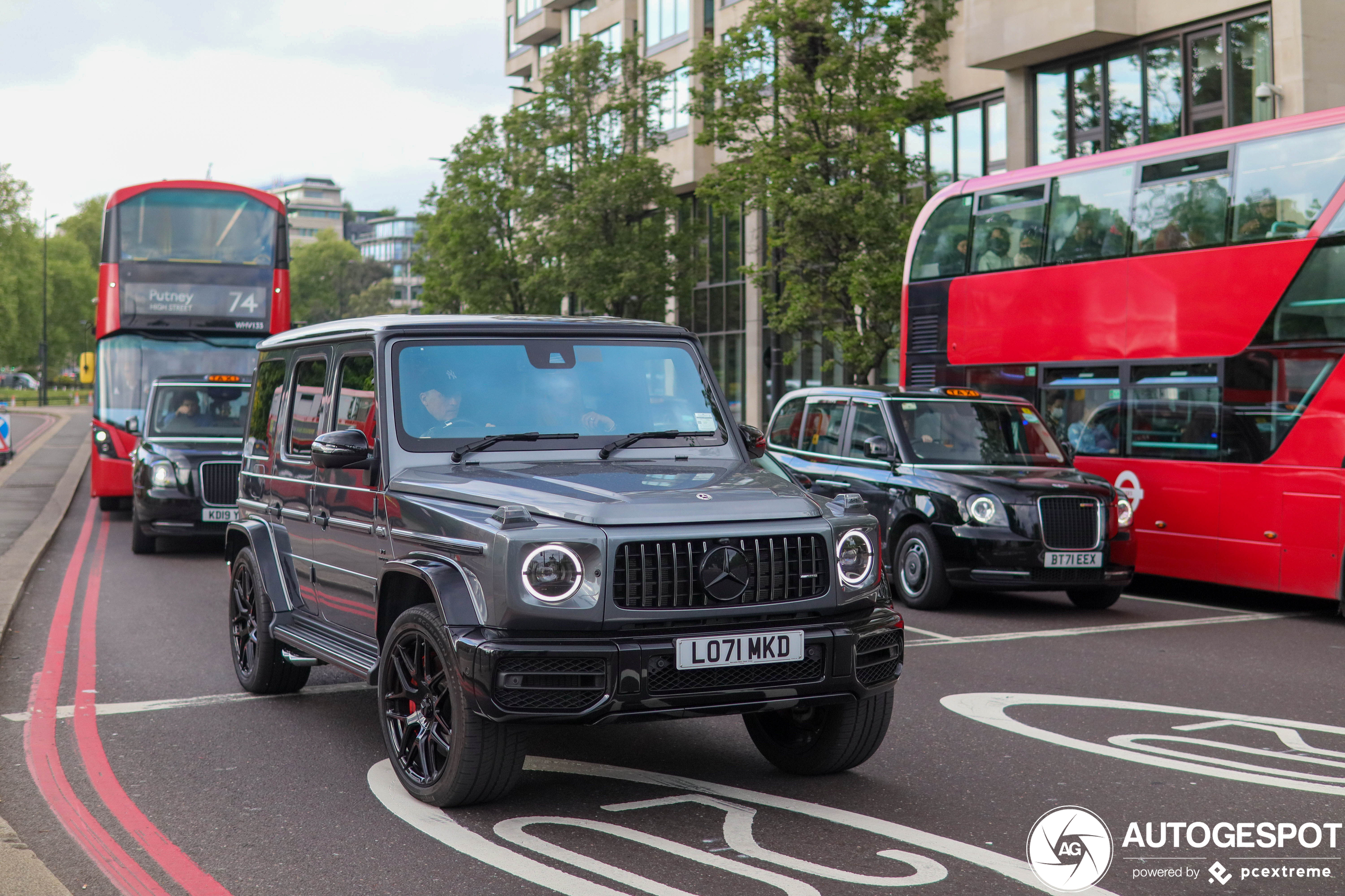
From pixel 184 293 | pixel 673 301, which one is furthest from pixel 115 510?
pixel 673 301

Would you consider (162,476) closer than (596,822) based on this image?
No

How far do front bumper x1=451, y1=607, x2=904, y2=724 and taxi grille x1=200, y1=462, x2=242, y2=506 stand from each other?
1043 cm

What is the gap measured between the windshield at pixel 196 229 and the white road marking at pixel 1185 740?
50.4 ft

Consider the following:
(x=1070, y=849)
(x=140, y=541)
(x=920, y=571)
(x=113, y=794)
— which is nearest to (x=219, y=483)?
(x=140, y=541)

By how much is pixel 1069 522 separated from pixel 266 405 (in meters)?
6.39

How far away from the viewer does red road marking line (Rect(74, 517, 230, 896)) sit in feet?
14.8

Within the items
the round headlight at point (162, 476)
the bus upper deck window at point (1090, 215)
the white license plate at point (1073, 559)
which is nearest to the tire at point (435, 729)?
the white license plate at point (1073, 559)

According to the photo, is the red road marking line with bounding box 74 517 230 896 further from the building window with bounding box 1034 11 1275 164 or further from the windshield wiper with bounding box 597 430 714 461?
the building window with bounding box 1034 11 1275 164

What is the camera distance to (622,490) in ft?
17.0

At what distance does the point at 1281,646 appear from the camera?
32.2 ft

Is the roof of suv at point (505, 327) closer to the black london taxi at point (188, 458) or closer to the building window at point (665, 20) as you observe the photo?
the black london taxi at point (188, 458)

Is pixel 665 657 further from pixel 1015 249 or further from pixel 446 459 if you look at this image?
pixel 1015 249

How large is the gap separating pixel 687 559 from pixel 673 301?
35.3 metres

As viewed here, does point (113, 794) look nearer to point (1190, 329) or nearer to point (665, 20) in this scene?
point (1190, 329)
